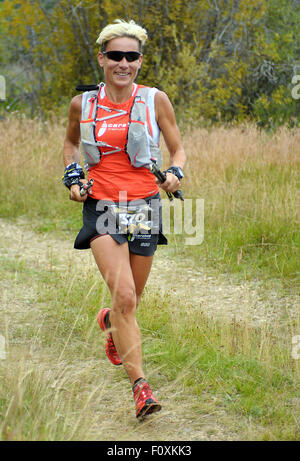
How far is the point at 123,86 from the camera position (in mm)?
3566

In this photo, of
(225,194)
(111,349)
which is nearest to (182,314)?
(111,349)

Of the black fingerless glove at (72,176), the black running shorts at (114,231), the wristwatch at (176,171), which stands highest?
the wristwatch at (176,171)

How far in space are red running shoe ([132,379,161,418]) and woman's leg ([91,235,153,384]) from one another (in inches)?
3.0

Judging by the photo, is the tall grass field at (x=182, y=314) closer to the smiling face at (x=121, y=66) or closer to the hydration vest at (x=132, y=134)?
the hydration vest at (x=132, y=134)

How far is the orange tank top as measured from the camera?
3529 mm

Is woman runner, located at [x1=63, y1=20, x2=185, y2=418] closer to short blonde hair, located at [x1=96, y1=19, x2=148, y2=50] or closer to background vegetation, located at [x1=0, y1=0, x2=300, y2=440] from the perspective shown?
short blonde hair, located at [x1=96, y1=19, x2=148, y2=50]

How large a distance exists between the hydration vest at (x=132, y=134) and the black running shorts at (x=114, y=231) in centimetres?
23

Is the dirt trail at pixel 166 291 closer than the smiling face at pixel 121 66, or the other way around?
the dirt trail at pixel 166 291

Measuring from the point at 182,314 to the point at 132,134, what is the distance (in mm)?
1863

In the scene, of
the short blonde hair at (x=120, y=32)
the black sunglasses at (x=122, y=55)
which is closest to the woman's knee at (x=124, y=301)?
the black sunglasses at (x=122, y=55)

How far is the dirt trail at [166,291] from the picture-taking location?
3.35 metres

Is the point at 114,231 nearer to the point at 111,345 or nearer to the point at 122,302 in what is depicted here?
the point at 122,302
